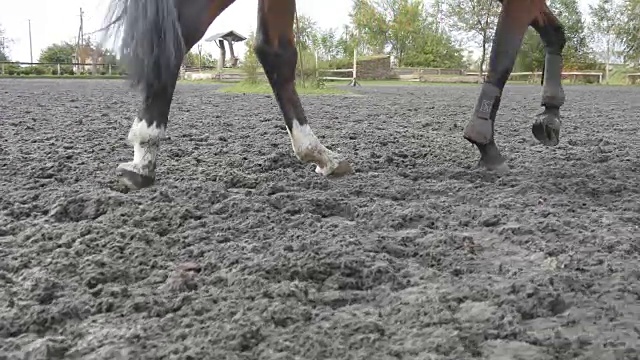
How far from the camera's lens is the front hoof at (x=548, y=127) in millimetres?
3584

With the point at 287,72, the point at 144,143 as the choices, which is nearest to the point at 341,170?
the point at 287,72

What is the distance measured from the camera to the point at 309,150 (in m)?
3.01

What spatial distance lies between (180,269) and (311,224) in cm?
60

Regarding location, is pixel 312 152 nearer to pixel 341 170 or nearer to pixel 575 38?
pixel 341 170

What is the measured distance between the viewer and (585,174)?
124 inches

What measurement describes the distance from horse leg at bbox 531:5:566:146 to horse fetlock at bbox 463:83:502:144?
615 millimetres

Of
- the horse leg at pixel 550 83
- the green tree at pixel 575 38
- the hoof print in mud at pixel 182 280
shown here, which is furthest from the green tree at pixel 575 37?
the hoof print in mud at pixel 182 280

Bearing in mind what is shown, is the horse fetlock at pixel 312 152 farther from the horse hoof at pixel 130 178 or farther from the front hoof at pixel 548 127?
Result: the front hoof at pixel 548 127

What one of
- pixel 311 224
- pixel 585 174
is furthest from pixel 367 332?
pixel 585 174

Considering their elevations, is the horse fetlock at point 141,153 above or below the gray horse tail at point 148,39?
below

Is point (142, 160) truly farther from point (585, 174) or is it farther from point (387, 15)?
point (387, 15)

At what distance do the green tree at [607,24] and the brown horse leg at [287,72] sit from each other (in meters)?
46.1

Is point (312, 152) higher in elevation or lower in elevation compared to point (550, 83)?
lower

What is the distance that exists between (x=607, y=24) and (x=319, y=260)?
5210 cm
